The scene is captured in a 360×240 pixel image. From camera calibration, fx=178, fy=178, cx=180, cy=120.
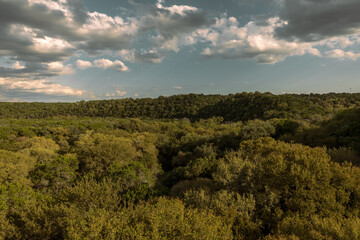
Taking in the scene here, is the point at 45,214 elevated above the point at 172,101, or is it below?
below

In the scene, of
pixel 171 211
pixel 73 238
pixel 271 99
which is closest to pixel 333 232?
pixel 171 211

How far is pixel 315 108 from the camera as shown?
5328 centimetres

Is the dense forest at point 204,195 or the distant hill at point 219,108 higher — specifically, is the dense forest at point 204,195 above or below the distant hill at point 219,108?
below

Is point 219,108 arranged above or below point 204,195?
above

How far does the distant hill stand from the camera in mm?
55156

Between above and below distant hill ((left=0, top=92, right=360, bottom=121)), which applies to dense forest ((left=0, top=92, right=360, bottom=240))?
below

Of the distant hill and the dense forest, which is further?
the distant hill

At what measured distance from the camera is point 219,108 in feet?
267

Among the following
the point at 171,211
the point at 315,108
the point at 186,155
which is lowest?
the point at 186,155

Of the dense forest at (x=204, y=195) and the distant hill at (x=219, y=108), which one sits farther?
the distant hill at (x=219, y=108)

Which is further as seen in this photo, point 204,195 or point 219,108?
point 219,108

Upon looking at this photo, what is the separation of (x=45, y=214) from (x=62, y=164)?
11788mm

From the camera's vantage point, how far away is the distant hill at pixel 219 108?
181ft

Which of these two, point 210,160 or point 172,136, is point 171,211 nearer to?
point 210,160
